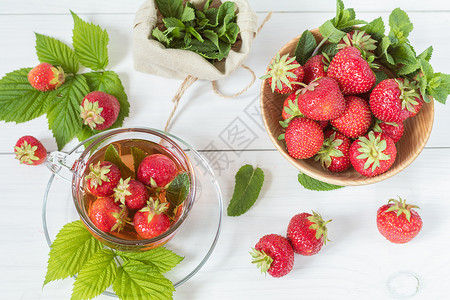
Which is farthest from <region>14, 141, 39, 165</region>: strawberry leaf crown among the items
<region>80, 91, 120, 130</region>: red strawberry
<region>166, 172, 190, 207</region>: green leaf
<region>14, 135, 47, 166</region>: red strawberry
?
<region>166, 172, 190, 207</region>: green leaf

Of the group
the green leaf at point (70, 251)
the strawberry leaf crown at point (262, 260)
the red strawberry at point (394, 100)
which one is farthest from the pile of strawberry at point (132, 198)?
the red strawberry at point (394, 100)

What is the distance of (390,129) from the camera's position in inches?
37.7

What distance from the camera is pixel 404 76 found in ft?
3.16

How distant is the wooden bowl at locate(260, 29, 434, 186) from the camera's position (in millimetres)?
933

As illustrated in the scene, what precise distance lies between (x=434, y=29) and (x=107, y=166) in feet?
3.04

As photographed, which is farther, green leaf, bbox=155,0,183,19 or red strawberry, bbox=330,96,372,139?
green leaf, bbox=155,0,183,19

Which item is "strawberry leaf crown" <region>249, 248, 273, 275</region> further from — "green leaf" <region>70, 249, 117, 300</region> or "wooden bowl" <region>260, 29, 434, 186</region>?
"green leaf" <region>70, 249, 117, 300</region>

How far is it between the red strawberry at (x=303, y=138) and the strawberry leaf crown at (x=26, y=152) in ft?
1.95

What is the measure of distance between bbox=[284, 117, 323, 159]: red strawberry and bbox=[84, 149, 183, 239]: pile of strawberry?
270 millimetres

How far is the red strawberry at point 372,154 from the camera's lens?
0.90 m

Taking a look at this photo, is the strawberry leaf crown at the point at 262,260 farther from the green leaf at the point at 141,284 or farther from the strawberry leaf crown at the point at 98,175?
the strawberry leaf crown at the point at 98,175

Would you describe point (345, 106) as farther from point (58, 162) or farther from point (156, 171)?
point (58, 162)

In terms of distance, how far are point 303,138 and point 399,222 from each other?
0.32 meters

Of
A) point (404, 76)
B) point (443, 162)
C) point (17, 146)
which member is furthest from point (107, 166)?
point (443, 162)
